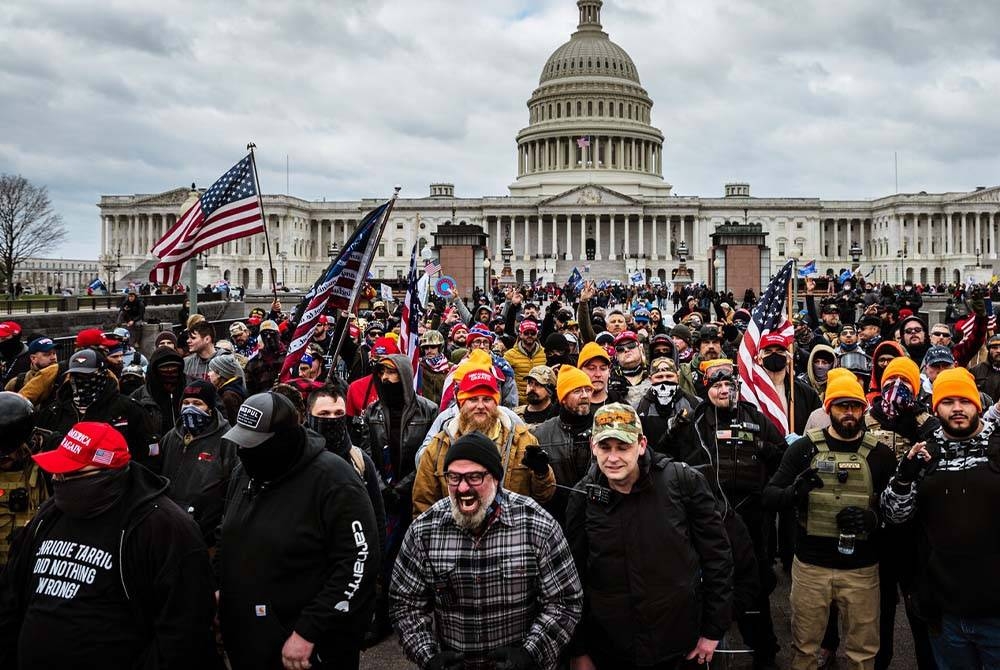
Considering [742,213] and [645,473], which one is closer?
[645,473]

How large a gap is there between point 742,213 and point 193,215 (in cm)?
9796

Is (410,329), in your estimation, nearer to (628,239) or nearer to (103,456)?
(103,456)

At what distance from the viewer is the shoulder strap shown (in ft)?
18.6

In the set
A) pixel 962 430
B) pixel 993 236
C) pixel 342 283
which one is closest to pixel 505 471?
pixel 962 430

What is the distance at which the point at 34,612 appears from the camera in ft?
13.0

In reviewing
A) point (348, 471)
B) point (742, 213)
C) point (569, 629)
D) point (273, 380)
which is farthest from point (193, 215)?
point (742, 213)

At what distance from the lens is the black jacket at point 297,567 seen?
163 inches

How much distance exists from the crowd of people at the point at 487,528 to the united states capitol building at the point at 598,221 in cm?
8989

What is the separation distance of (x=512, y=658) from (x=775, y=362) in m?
5.89

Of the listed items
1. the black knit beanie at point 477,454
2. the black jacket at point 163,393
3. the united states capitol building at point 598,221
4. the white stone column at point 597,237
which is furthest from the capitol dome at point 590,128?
the black knit beanie at point 477,454

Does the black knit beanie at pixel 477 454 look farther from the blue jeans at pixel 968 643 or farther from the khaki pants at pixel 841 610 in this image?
the blue jeans at pixel 968 643

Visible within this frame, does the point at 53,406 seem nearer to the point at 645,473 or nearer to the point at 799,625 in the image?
the point at 645,473

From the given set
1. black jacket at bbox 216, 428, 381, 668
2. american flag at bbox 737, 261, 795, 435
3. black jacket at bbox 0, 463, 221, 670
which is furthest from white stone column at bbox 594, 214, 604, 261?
black jacket at bbox 0, 463, 221, 670

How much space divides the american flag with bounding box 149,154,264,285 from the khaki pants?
9.13 m
